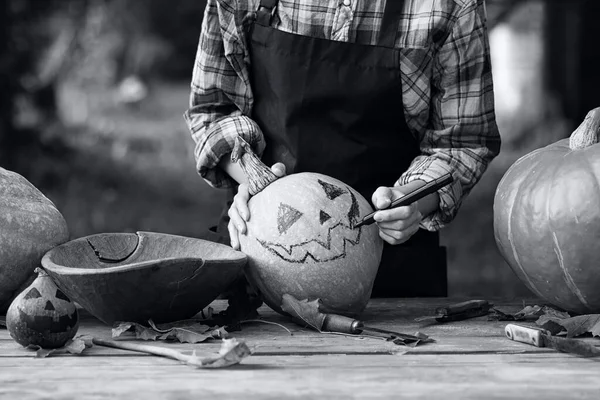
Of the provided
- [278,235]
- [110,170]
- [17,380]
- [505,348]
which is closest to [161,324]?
[278,235]

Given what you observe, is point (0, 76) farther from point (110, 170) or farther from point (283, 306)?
point (283, 306)

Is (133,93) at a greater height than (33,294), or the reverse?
(133,93)

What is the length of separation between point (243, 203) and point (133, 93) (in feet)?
9.80

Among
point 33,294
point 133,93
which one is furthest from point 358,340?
point 133,93

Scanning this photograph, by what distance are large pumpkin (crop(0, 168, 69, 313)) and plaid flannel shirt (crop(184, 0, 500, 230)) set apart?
50cm

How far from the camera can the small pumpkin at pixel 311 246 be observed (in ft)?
5.73

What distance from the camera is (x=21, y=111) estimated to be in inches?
184

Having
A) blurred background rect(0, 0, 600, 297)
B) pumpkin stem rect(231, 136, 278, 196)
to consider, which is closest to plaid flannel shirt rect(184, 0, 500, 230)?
pumpkin stem rect(231, 136, 278, 196)

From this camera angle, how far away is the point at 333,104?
7.12 ft

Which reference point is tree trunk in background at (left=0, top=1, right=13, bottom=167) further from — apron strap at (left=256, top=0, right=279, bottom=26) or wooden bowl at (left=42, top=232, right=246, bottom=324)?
wooden bowl at (left=42, top=232, right=246, bottom=324)

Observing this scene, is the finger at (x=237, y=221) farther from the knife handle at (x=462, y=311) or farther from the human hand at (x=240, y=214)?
the knife handle at (x=462, y=311)

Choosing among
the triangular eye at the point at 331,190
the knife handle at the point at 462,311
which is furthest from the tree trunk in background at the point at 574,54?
the triangular eye at the point at 331,190

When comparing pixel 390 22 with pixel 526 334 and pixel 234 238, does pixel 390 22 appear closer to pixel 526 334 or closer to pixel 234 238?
pixel 234 238

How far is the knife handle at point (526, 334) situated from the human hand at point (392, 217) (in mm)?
341
